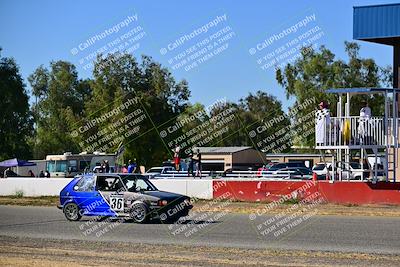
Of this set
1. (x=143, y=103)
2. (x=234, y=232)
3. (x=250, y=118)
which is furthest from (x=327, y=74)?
(x=234, y=232)

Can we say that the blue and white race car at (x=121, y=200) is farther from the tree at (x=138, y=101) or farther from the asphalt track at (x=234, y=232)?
the tree at (x=138, y=101)

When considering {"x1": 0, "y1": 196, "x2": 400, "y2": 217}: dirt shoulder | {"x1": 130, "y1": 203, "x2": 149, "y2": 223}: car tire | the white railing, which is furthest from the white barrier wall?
{"x1": 130, "y1": 203, "x2": 149, "y2": 223}: car tire

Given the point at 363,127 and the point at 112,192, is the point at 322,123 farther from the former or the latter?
the point at 112,192

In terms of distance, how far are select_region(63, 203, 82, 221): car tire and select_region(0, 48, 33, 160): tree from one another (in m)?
47.2

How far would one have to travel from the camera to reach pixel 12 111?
70750mm

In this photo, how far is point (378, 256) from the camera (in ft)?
47.8

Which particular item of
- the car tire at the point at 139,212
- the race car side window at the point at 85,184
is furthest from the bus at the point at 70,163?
the car tire at the point at 139,212

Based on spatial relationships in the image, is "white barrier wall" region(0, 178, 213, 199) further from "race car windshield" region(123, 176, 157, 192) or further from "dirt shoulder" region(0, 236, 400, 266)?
"dirt shoulder" region(0, 236, 400, 266)

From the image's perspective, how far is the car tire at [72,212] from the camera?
77.0ft

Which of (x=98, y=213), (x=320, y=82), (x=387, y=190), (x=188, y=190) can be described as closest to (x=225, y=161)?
(x=320, y=82)

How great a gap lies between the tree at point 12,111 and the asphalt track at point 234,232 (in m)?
45.8

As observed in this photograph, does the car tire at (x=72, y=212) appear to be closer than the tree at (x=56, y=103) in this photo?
Yes

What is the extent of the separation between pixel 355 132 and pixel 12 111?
1855 inches

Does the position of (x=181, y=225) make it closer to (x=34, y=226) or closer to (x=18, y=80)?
(x=34, y=226)
